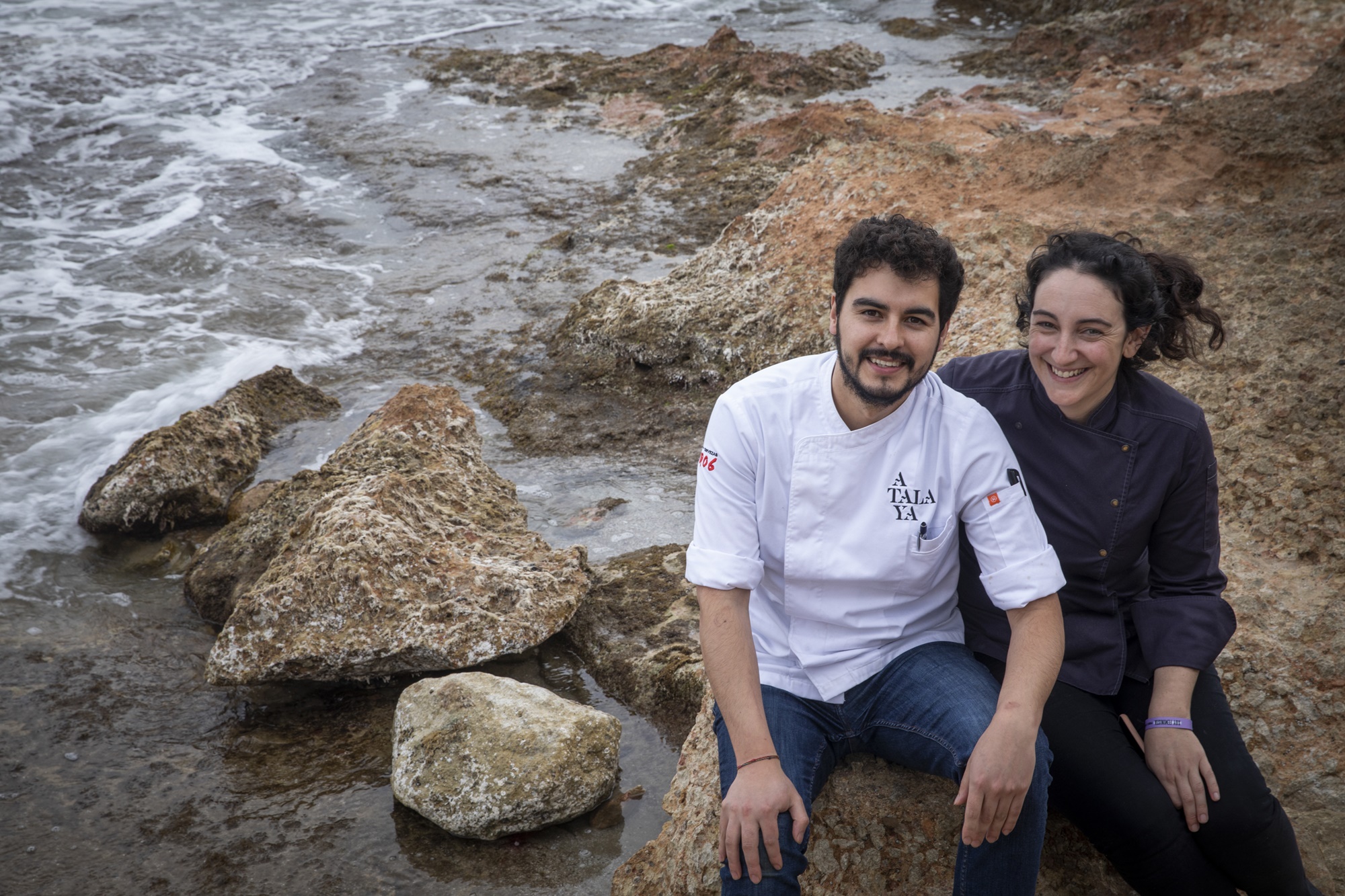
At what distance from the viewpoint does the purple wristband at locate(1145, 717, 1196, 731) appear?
2201mm

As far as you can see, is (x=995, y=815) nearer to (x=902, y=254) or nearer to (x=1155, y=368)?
(x=902, y=254)

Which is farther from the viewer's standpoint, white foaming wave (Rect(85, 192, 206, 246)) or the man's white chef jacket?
white foaming wave (Rect(85, 192, 206, 246))

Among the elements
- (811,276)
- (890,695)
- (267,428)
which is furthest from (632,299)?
(890,695)

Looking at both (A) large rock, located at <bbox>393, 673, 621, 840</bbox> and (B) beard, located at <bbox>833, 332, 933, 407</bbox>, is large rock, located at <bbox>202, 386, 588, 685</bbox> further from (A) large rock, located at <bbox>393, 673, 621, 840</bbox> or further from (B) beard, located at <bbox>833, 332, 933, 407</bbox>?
(B) beard, located at <bbox>833, 332, 933, 407</bbox>

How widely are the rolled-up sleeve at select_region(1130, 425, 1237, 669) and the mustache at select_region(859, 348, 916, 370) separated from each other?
723 millimetres

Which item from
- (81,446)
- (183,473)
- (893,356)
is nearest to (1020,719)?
(893,356)

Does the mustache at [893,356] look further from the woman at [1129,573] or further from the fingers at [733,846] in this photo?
the fingers at [733,846]

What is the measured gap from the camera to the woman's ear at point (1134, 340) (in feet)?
7.93

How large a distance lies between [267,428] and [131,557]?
130 cm

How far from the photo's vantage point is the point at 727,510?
223 centimetres

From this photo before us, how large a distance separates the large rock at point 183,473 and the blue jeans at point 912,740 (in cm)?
424

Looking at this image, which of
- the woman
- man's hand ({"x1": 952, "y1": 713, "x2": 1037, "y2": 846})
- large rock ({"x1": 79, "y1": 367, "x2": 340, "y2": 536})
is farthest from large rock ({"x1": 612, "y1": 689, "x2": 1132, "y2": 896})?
large rock ({"x1": 79, "y1": 367, "x2": 340, "y2": 536})

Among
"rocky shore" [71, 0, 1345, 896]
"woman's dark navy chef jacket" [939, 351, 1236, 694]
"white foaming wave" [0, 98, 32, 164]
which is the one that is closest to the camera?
"woman's dark navy chef jacket" [939, 351, 1236, 694]

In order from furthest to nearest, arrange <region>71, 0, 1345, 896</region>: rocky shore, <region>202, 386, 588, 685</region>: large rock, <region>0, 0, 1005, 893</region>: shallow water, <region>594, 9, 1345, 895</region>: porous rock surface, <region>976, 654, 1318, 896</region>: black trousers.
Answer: <region>202, 386, 588, 685</region>: large rock < <region>0, 0, 1005, 893</region>: shallow water < <region>71, 0, 1345, 896</region>: rocky shore < <region>594, 9, 1345, 895</region>: porous rock surface < <region>976, 654, 1318, 896</region>: black trousers
